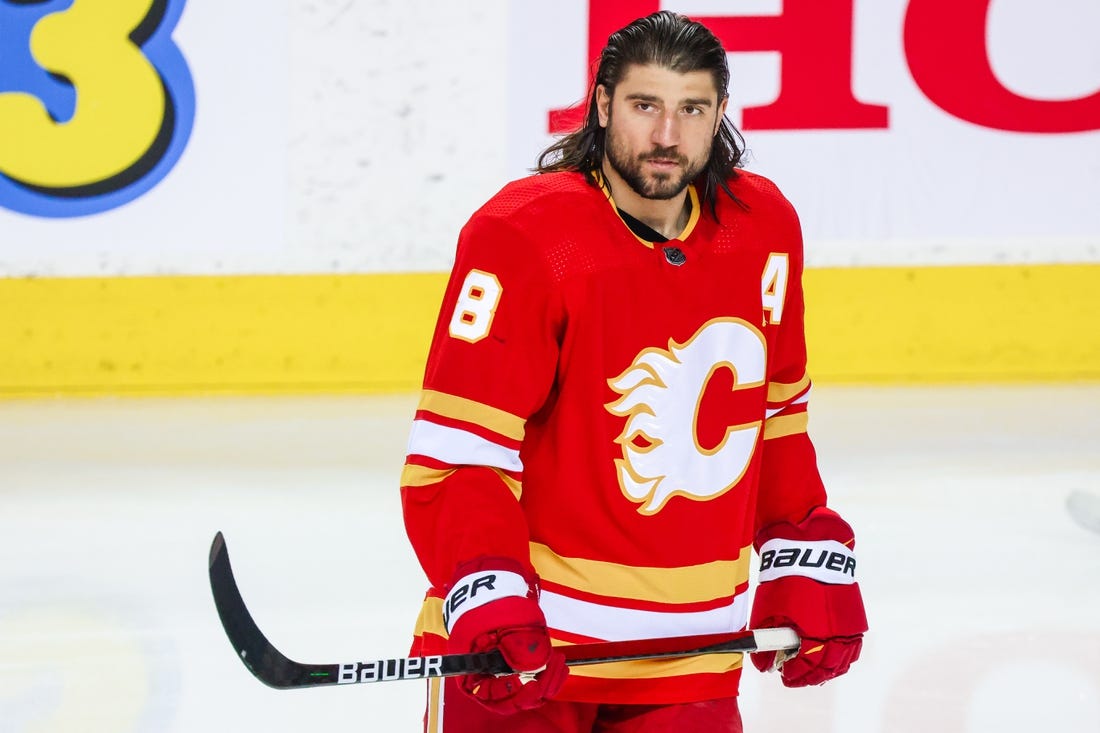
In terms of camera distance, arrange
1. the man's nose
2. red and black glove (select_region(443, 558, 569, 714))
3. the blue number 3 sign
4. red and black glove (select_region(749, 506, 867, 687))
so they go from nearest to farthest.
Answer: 1. red and black glove (select_region(443, 558, 569, 714))
2. the man's nose
3. red and black glove (select_region(749, 506, 867, 687))
4. the blue number 3 sign

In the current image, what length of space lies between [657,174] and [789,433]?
33cm

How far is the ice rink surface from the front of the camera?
→ 252 cm

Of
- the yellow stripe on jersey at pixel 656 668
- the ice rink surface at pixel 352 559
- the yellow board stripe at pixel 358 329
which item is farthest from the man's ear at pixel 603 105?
the yellow board stripe at pixel 358 329

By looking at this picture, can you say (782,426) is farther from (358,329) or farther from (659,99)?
(358,329)

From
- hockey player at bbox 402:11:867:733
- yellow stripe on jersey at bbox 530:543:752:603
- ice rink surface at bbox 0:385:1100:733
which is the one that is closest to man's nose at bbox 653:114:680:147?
hockey player at bbox 402:11:867:733

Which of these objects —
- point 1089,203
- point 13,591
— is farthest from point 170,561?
point 1089,203

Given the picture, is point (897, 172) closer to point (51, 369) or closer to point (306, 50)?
point (306, 50)

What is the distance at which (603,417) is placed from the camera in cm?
142

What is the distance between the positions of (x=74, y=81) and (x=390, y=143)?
1015 mm

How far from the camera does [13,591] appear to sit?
315 cm

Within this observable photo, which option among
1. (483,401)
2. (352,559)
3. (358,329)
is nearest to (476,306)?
(483,401)

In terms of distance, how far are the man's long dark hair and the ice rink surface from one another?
1.16m

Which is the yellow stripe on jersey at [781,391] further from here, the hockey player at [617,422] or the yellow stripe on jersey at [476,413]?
the yellow stripe on jersey at [476,413]

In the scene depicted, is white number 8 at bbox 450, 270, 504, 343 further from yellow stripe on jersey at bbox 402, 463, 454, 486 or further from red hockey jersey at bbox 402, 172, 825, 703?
yellow stripe on jersey at bbox 402, 463, 454, 486
